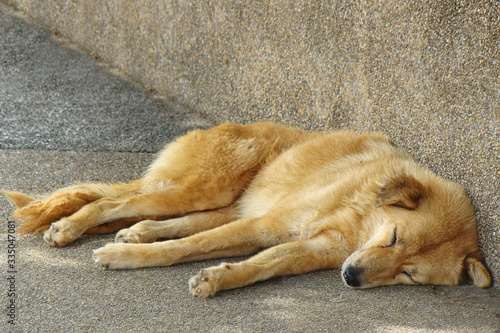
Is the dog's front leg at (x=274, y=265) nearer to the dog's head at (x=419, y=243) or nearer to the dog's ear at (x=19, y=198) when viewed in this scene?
the dog's head at (x=419, y=243)

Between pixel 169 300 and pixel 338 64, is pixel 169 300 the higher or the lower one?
the lower one

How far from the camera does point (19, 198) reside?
3943mm

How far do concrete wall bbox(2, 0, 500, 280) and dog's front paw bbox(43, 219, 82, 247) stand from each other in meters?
2.36

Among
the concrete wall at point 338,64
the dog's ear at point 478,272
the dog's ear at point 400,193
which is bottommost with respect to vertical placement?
the dog's ear at point 478,272

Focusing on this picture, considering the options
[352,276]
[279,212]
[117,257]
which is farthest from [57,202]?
[352,276]

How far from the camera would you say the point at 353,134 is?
13.6 feet

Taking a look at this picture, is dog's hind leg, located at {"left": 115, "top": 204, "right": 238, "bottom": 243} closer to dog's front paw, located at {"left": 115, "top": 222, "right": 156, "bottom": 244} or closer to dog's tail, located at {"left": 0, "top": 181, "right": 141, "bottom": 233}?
dog's front paw, located at {"left": 115, "top": 222, "right": 156, "bottom": 244}

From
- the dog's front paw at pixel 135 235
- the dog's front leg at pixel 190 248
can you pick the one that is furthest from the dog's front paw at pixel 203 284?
the dog's front paw at pixel 135 235

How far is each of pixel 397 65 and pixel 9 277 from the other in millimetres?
3044

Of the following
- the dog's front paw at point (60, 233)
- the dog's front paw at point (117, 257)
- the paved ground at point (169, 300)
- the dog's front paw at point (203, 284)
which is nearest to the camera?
the paved ground at point (169, 300)

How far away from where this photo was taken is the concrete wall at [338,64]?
3248mm

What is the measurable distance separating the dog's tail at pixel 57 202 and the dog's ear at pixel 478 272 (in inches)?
97.0

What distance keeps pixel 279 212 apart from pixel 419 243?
982mm

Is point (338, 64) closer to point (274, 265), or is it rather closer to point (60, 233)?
point (274, 265)
